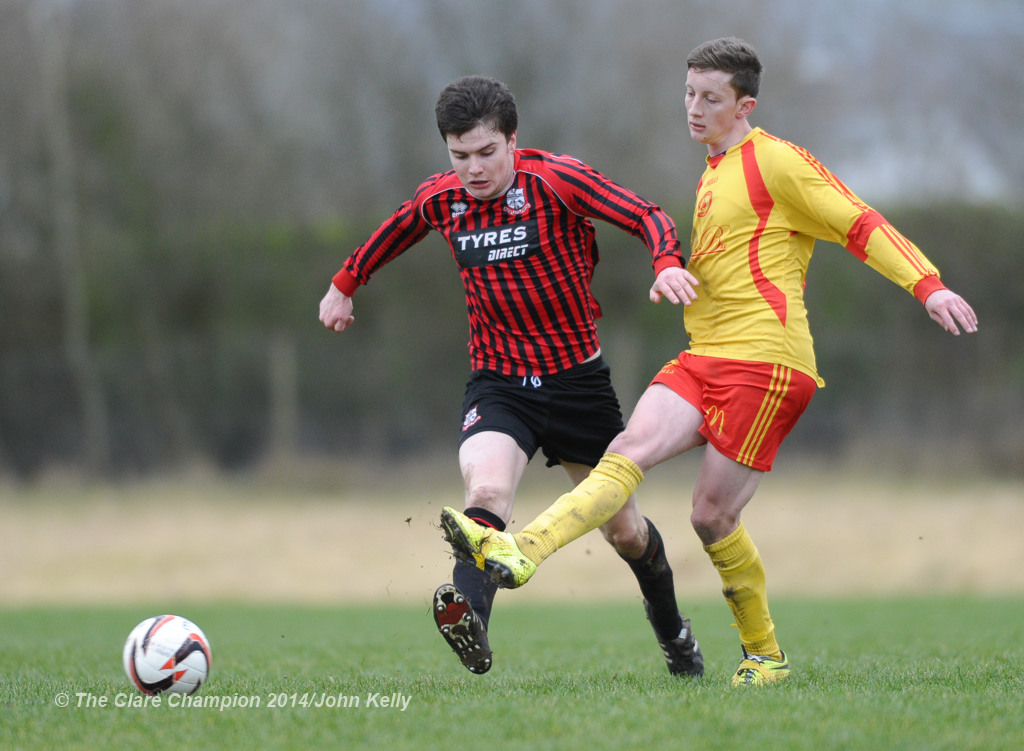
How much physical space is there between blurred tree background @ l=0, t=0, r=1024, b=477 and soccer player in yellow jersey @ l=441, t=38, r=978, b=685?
432 inches

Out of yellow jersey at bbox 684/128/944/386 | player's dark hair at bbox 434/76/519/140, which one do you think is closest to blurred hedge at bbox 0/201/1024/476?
yellow jersey at bbox 684/128/944/386

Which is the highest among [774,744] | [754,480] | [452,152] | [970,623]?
[452,152]

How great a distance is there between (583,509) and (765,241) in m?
1.25

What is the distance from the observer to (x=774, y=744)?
3102 mm

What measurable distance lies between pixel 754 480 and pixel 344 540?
1140 centimetres

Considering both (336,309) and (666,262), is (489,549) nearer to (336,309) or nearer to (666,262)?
(666,262)

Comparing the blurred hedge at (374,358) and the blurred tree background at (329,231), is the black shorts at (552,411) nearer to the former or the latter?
the blurred tree background at (329,231)

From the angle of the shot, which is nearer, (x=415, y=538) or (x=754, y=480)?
(x=754, y=480)

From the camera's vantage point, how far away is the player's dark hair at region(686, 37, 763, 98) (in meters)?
4.37

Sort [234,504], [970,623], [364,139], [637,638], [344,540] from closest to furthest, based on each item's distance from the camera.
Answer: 1. [637,638]
2. [970,623]
3. [344,540]
4. [234,504]
5. [364,139]

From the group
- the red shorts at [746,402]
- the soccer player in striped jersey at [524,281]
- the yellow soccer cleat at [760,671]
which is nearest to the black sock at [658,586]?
the soccer player in striped jersey at [524,281]

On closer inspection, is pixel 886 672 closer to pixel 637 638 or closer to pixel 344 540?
pixel 637 638

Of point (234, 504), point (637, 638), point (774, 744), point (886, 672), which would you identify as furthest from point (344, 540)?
point (774, 744)

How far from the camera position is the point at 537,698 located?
3891mm
